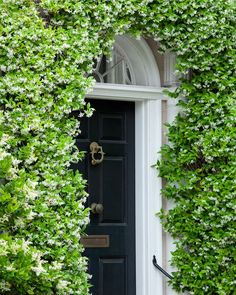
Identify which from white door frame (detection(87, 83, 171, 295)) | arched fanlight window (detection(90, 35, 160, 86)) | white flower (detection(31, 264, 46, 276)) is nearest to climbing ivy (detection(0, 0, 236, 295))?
white flower (detection(31, 264, 46, 276))

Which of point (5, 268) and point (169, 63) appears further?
point (169, 63)

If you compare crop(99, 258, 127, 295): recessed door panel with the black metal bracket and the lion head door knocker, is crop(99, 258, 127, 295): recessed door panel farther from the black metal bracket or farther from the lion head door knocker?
the lion head door knocker

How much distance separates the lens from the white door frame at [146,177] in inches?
311

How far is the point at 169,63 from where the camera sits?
812cm

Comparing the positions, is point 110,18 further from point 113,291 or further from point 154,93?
point 113,291

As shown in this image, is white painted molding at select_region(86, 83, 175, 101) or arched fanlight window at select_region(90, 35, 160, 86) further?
arched fanlight window at select_region(90, 35, 160, 86)

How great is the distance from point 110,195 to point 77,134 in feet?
3.21

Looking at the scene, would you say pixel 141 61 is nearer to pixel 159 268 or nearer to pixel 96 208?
pixel 96 208

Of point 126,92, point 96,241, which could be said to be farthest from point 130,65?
point 96,241

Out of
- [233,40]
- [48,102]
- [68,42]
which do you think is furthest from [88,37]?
[233,40]

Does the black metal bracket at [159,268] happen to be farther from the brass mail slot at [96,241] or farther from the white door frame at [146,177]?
the brass mail slot at [96,241]

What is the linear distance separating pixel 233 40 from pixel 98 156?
163 cm

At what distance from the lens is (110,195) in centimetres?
793

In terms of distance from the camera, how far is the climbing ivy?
21.7 ft
